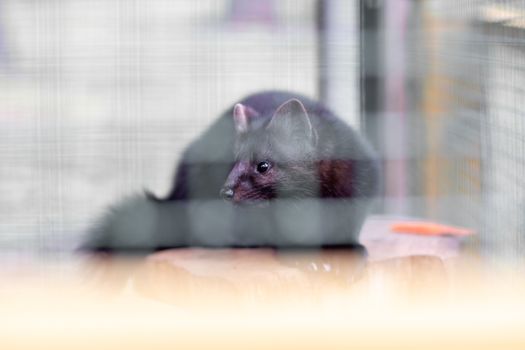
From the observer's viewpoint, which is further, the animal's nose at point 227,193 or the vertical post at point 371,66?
the vertical post at point 371,66

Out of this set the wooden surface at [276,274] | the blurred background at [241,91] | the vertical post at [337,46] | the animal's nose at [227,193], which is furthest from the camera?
the vertical post at [337,46]

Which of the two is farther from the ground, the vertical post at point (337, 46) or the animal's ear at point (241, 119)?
the vertical post at point (337, 46)

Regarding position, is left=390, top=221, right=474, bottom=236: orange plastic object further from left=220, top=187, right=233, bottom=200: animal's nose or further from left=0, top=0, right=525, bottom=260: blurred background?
left=220, top=187, right=233, bottom=200: animal's nose

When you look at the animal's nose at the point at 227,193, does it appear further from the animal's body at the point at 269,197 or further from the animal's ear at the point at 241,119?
the animal's ear at the point at 241,119

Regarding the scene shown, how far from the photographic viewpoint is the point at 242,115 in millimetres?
1322

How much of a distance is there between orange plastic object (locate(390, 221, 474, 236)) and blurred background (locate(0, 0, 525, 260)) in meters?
0.03

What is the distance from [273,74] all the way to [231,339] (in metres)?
0.85

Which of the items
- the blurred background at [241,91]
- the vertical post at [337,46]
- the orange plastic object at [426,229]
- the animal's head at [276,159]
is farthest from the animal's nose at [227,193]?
the orange plastic object at [426,229]

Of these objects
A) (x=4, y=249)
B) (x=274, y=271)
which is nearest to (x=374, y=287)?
(x=274, y=271)

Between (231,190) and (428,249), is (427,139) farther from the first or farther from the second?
(231,190)

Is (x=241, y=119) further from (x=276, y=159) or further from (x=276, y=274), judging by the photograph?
(x=276, y=274)

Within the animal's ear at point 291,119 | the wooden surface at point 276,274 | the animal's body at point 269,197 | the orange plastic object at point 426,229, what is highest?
the animal's ear at point 291,119

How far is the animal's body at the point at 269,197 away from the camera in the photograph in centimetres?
124

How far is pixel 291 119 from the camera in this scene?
4.16ft
